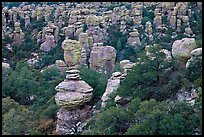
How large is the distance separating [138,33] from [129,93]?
19.6m

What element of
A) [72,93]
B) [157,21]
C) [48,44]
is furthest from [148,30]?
[72,93]

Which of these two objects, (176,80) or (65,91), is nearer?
(176,80)

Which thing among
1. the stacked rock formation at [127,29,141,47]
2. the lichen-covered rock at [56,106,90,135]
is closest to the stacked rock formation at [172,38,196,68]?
the lichen-covered rock at [56,106,90,135]

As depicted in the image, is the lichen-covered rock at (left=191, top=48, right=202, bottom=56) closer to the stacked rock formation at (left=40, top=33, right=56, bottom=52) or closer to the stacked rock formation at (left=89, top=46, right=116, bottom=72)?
the stacked rock formation at (left=89, top=46, right=116, bottom=72)

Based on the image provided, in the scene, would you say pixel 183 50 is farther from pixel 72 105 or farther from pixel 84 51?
pixel 84 51

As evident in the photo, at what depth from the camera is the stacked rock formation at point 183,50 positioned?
13688 mm

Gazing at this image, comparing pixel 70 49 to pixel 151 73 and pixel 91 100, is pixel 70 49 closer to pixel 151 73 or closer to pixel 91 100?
pixel 91 100

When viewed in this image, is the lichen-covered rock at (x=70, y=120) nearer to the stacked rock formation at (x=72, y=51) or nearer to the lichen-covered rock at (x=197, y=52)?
the lichen-covered rock at (x=197, y=52)

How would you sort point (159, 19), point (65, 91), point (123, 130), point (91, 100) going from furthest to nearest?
point (159, 19) → point (91, 100) → point (65, 91) → point (123, 130)

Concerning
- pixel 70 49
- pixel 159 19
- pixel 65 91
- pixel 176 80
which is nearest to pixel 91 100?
pixel 65 91

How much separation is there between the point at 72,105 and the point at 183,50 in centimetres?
428

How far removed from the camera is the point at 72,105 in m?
14.3

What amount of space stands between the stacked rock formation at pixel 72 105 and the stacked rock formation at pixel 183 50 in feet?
11.1

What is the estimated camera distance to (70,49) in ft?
77.5
